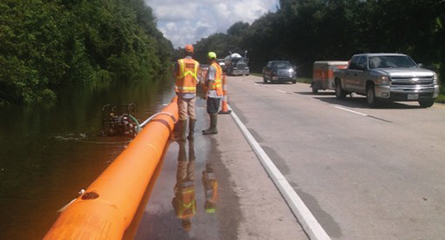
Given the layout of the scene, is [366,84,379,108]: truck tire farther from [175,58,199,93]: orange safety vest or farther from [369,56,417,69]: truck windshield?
[175,58,199,93]: orange safety vest

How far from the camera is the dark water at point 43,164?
5914 mm

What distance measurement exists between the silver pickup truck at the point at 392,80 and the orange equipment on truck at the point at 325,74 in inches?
158

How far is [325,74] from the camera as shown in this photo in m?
24.5

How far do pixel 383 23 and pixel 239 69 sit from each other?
18.6 m

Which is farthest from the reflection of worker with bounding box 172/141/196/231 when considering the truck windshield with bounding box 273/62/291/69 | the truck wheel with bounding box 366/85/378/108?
the truck windshield with bounding box 273/62/291/69

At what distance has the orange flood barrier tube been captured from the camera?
13.6ft

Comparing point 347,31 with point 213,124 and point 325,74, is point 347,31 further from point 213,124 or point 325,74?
point 213,124

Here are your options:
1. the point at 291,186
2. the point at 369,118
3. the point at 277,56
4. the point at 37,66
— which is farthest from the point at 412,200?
the point at 277,56

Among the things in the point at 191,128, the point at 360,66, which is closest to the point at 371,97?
the point at 360,66

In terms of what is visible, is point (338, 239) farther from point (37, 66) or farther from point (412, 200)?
point (37, 66)

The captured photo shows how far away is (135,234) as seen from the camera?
512 cm

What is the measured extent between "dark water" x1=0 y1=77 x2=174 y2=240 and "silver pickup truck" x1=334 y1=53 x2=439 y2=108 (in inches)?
322

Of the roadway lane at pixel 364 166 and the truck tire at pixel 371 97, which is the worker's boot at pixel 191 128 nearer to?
the roadway lane at pixel 364 166

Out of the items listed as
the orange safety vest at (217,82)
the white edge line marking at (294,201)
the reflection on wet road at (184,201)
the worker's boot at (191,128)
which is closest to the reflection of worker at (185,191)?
the reflection on wet road at (184,201)
